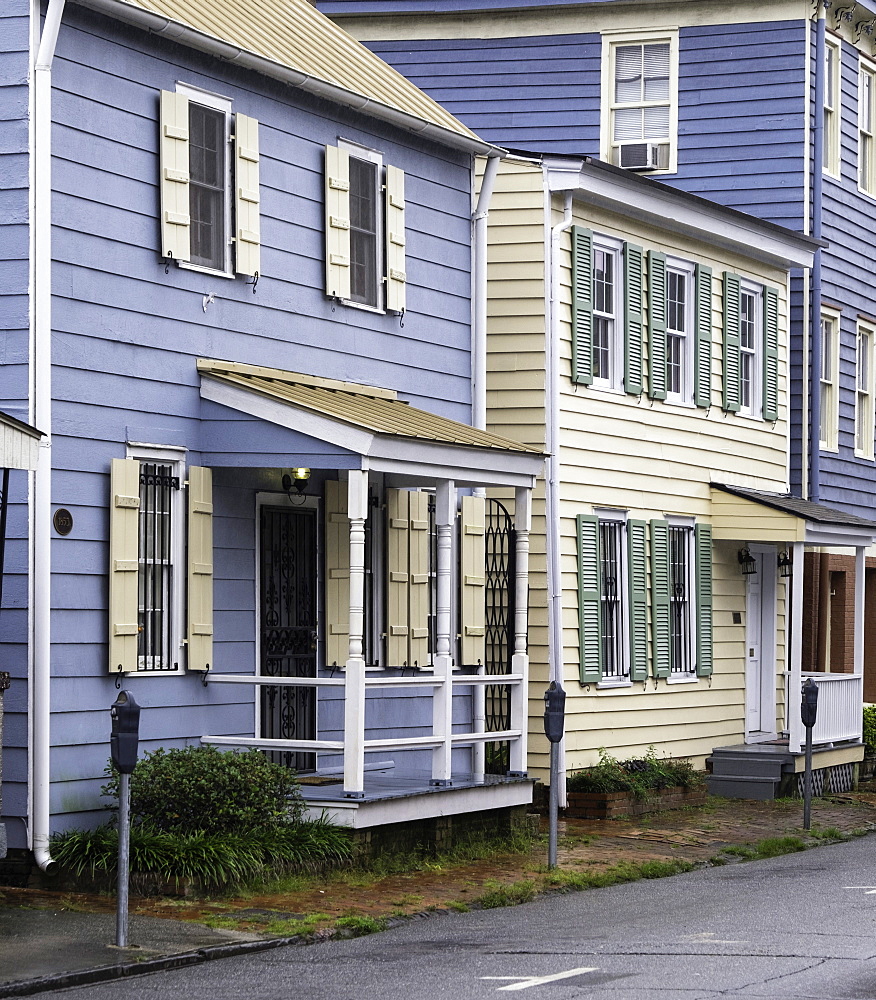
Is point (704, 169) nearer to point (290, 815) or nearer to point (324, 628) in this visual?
point (324, 628)

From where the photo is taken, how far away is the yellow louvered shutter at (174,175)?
13.2 meters

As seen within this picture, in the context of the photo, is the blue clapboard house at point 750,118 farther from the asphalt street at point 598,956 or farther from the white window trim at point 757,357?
the asphalt street at point 598,956

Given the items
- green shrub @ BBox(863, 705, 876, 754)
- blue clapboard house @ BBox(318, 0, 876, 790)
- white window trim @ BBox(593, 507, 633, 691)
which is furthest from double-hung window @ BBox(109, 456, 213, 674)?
green shrub @ BBox(863, 705, 876, 754)

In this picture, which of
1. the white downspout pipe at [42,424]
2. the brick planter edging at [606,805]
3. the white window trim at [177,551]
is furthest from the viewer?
the brick planter edging at [606,805]

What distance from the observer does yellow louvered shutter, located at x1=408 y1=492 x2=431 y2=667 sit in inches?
619

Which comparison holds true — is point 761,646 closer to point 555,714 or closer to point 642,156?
point 642,156

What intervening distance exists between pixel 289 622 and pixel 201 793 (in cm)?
267

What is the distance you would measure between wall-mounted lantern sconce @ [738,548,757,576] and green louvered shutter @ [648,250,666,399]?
107 inches

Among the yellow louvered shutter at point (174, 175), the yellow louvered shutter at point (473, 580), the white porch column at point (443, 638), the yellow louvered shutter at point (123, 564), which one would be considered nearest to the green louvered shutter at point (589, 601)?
the yellow louvered shutter at point (473, 580)

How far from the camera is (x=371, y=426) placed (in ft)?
43.0

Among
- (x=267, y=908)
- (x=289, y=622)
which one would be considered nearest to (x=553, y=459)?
(x=289, y=622)

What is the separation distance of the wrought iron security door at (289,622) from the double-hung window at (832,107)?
12085mm

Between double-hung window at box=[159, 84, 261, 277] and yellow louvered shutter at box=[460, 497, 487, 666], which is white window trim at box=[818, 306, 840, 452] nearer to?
yellow louvered shutter at box=[460, 497, 487, 666]

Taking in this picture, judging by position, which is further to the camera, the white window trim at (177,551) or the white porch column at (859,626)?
the white porch column at (859,626)
